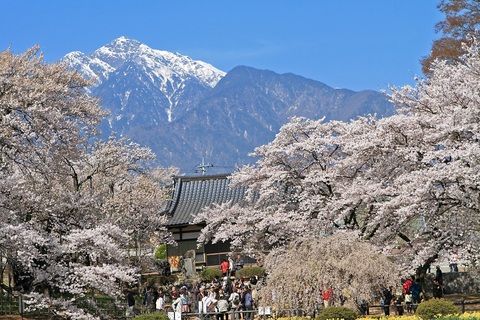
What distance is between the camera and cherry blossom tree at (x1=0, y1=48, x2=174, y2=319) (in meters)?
21.3

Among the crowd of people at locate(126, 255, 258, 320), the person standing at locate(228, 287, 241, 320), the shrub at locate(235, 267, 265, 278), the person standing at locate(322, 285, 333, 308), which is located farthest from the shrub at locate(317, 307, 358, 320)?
the shrub at locate(235, 267, 265, 278)

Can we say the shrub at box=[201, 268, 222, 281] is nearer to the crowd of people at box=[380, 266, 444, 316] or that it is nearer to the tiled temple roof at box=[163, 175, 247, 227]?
the tiled temple roof at box=[163, 175, 247, 227]

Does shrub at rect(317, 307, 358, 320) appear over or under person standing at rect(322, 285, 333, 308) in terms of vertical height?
under

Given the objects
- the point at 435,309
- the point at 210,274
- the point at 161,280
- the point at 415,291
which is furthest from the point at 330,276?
the point at 161,280

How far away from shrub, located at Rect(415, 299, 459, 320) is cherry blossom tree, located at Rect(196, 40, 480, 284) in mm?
3845

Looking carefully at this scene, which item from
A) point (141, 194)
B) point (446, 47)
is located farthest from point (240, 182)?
point (446, 47)

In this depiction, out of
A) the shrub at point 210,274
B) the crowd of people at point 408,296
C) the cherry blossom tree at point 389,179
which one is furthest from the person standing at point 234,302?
the shrub at point 210,274

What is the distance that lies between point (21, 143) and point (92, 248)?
181 inches

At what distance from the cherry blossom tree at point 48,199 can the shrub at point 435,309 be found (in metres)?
8.99

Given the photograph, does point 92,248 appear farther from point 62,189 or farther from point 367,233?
point 367,233

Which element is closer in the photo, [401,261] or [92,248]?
[92,248]

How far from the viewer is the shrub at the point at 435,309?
68.0ft

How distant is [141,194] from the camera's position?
129 ft

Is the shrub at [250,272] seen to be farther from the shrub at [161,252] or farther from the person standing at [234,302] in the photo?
the shrub at [161,252]
